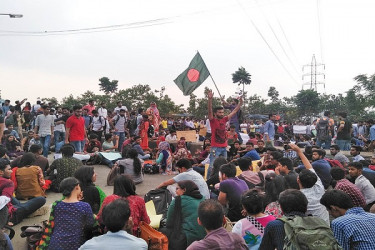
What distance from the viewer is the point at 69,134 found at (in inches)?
380

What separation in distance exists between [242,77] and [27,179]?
6705cm

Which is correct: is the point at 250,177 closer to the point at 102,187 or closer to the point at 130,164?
the point at 130,164

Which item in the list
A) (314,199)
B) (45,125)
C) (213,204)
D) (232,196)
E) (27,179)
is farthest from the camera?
(45,125)

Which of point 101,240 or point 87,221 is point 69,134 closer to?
point 87,221

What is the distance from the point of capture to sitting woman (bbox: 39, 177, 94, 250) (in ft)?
11.9

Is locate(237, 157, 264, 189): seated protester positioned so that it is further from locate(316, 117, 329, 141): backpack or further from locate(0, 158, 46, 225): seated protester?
locate(316, 117, 329, 141): backpack

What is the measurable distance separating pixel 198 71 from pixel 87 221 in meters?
7.98

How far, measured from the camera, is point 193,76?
1105cm

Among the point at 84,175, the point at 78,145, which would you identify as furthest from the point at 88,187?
the point at 78,145

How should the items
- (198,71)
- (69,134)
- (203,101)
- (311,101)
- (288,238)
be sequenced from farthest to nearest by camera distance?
(311,101) → (203,101) → (198,71) → (69,134) → (288,238)

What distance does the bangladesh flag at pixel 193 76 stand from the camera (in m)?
11.0

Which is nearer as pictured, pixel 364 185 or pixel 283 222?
pixel 283 222

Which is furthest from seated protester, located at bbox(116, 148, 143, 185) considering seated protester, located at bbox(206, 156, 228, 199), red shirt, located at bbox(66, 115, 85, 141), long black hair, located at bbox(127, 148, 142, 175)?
seated protester, located at bbox(206, 156, 228, 199)

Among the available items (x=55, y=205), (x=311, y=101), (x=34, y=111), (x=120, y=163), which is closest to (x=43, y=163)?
(x=120, y=163)
